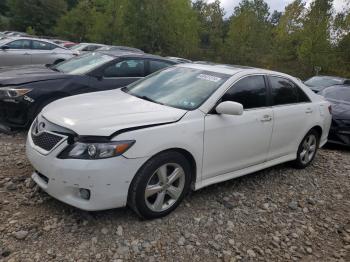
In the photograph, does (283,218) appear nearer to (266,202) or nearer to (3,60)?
(266,202)

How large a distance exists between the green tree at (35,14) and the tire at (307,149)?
53978 millimetres

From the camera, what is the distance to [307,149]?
5.80 metres

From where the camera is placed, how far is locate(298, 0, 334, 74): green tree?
25.2 meters

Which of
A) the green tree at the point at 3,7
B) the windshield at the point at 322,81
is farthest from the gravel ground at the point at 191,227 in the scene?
the green tree at the point at 3,7

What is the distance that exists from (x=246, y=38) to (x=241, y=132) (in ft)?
97.8

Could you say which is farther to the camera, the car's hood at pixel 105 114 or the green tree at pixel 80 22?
the green tree at pixel 80 22

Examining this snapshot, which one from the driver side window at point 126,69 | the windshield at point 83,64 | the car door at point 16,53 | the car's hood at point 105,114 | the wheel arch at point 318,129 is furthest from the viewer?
the car door at point 16,53

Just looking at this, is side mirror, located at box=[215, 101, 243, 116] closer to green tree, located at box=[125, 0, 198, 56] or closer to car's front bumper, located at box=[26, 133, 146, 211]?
car's front bumper, located at box=[26, 133, 146, 211]

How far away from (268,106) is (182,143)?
1.62 m

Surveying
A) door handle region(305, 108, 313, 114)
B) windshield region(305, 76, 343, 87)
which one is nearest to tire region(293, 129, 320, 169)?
door handle region(305, 108, 313, 114)

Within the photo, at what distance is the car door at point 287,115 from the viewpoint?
4.98 m

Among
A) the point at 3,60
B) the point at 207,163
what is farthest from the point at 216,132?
the point at 3,60

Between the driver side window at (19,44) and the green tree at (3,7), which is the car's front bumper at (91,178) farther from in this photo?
the green tree at (3,7)

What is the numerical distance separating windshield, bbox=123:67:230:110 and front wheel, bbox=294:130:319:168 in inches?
76.3
